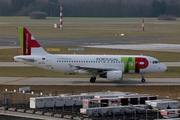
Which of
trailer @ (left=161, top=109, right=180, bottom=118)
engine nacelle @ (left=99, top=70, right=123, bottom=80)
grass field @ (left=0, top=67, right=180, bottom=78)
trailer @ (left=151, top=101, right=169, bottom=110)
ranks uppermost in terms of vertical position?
grass field @ (left=0, top=67, right=180, bottom=78)

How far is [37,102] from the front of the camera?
35.8 meters

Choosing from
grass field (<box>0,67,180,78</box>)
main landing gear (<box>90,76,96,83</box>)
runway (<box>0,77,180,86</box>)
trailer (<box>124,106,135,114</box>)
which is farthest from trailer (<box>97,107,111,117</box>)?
grass field (<box>0,67,180,78</box>)

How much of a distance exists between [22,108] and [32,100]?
1413mm

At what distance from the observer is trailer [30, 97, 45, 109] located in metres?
35.7

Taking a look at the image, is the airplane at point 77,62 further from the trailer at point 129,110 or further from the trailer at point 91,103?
the trailer at point 129,110

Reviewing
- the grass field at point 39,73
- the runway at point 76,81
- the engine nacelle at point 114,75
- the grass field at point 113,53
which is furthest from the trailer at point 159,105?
the grass field at point 113,53

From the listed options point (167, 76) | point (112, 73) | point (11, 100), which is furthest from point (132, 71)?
point (11, 100)

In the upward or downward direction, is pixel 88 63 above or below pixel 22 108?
above

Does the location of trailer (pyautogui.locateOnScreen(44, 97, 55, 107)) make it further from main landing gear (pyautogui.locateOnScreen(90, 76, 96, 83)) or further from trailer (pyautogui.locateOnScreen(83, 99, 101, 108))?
main landing gear (pyautogui.locateOnScreen(90, 76, 96, 83))

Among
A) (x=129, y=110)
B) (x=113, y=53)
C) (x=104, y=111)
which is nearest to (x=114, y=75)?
(x=129, y=110)

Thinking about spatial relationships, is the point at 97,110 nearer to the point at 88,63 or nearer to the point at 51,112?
the point at 51,112

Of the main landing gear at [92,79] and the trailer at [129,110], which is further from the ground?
the main landing gear at [92,79]

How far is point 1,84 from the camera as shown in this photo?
51.3m

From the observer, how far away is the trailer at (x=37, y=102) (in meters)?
35.7
